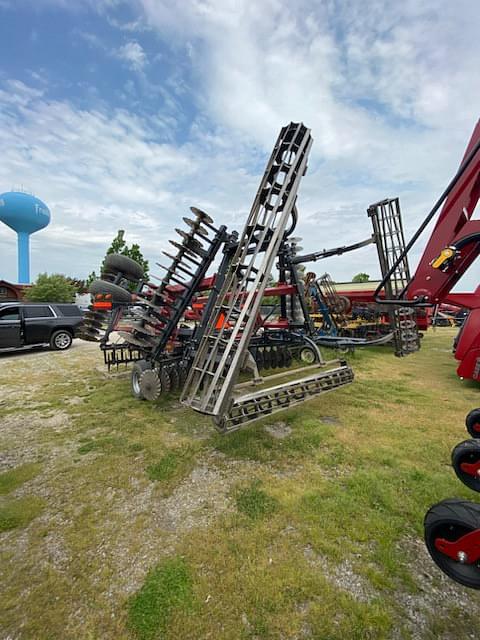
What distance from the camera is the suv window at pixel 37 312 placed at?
10956 millimetres

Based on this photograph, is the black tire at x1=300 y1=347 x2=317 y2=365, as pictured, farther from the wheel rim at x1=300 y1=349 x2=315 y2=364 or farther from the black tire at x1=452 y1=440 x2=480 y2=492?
the black tire at x1=452 y1=440 x2=480 y2=492

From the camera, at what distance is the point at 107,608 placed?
181 centimetres

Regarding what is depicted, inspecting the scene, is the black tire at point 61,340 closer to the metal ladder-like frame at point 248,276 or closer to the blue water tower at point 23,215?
the metal ladder-like frame at point 248,276

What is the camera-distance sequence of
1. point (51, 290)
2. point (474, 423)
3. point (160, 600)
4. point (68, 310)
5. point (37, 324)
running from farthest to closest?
point (51, 290)
point (68, 310)
point (37, 324)
point (474, 423)
point (160, 600)

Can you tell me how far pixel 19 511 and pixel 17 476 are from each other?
70 cm

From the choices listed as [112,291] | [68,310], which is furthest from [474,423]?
[68,310]

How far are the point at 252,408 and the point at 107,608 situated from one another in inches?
82.8

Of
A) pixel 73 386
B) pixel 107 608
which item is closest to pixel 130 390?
pixel 73 386

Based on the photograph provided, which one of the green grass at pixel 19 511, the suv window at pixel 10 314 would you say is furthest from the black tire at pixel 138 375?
the suv window at pixel 10 314

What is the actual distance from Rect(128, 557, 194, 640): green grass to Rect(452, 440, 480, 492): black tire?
89.7 inches

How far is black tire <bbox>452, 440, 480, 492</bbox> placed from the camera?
242 cm

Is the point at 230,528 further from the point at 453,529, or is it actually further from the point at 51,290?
the point at 51,290

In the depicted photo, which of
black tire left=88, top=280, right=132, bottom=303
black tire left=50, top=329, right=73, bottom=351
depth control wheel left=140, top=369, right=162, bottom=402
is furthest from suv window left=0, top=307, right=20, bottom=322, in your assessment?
depth control wheel left=140, top=369, right=162, bottom=402

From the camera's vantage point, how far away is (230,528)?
241 cm
